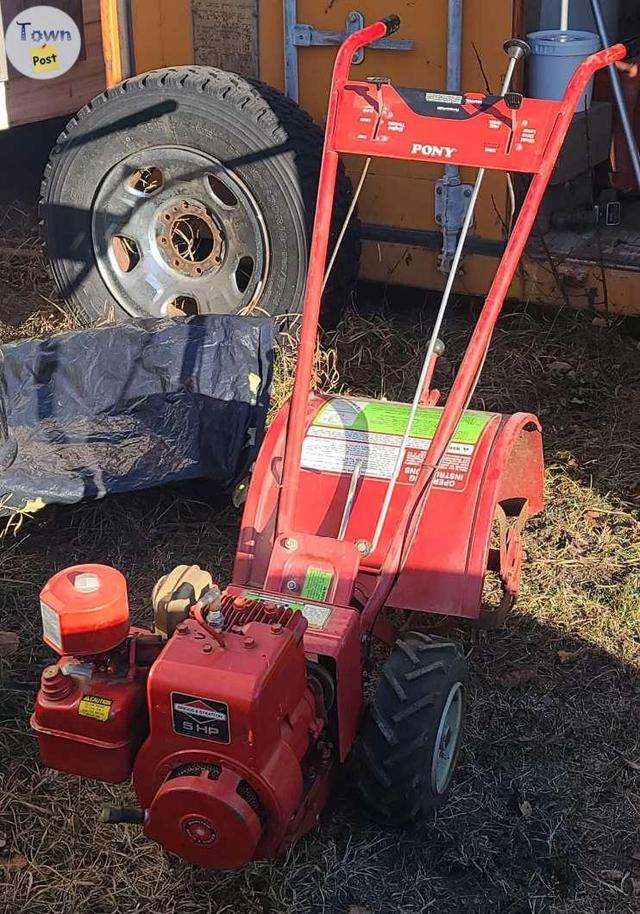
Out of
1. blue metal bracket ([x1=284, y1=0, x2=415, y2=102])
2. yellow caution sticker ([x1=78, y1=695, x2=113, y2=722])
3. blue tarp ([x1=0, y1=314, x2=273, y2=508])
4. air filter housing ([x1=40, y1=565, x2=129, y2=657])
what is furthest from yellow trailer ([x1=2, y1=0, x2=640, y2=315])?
yellow caution sticker ([x1=78, y1=695, x2=113, y2=722])

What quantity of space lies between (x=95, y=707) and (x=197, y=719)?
9.3 inches

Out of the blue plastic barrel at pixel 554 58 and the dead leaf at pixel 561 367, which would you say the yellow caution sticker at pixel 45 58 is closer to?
the blue plastic barrel at pixel 554 58

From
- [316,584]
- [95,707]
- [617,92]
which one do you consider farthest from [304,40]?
[95,707]

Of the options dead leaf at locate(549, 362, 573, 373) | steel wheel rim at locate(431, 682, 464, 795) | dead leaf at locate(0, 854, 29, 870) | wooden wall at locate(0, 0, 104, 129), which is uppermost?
wooden wall at locate(0, 0, 104, 129)

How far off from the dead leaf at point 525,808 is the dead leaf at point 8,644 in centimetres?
136

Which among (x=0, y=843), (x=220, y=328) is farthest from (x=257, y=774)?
(x=220, y=328)

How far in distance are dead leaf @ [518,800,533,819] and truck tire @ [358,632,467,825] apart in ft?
0.68

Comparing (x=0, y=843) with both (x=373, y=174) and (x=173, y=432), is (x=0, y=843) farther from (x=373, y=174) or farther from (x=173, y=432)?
(x=373, y=174)

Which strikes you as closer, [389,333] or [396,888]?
[396,888]

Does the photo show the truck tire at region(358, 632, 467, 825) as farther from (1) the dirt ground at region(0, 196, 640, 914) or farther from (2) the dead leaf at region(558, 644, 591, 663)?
(2) the dead leaf at region(558, 644, 591, 663)

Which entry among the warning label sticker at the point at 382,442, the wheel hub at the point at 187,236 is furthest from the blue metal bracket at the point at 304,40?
the warning label sticker at the point at 382,442

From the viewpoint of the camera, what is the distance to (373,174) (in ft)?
14.8

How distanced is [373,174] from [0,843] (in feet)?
9.21
